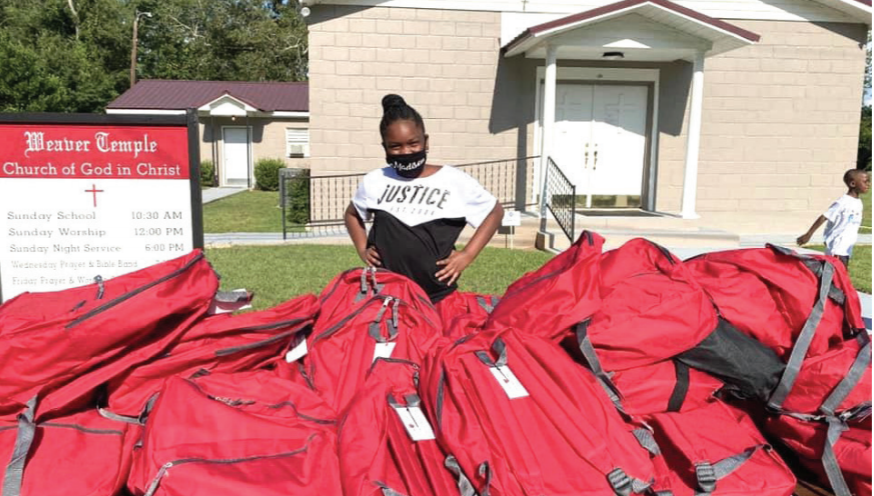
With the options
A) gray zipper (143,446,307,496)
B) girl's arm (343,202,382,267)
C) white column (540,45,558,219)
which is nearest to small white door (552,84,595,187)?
white column (540,45,558,219)

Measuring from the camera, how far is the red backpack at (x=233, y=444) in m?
1.74

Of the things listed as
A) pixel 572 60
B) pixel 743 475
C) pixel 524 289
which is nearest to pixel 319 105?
pixel 572 60

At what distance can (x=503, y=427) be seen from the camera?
1.75m

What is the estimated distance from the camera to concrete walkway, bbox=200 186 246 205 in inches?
731

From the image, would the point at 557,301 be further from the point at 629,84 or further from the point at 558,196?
the point at 629,84

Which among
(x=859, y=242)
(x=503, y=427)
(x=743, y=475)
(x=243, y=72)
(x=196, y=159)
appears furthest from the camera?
(x=243, y=72)

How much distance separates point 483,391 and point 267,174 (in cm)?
2118

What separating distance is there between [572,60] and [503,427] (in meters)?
10.1

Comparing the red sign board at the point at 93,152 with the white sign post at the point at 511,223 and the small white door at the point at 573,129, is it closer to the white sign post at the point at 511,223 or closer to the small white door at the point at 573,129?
the white sign post at the point at 511,223

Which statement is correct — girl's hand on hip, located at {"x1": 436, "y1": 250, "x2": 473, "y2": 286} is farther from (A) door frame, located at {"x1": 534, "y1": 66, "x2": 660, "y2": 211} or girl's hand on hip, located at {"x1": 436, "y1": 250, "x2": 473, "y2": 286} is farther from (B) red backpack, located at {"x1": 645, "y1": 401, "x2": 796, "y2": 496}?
(A) door frame, located at {"x1": 534, "y1": 66, "x2": 660, "y2": 211}

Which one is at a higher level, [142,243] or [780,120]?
[780,120]

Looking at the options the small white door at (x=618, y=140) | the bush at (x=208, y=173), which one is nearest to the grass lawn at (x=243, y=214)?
the bush at (x=208, y=173)

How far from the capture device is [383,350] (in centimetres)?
230

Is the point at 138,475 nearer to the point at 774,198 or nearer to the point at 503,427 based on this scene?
the point at 503,427
